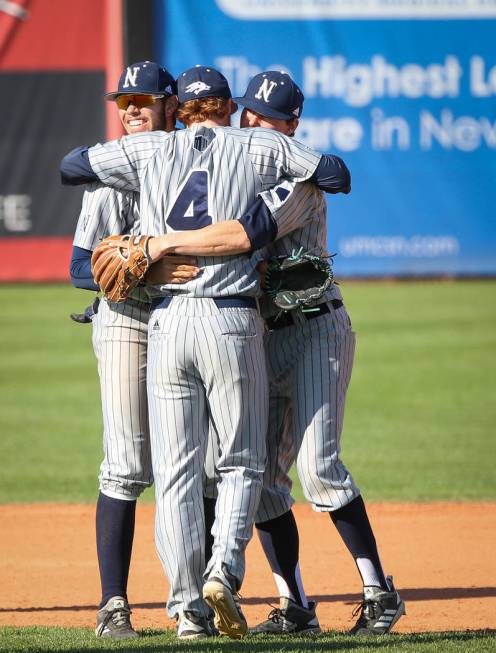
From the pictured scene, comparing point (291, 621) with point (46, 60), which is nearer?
point (291, 621)

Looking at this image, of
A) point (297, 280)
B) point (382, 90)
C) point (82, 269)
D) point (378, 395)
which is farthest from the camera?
point (382, 90)

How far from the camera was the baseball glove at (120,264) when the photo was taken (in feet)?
10.3

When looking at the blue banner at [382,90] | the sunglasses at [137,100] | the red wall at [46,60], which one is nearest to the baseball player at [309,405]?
the sunglasses at [137,100]

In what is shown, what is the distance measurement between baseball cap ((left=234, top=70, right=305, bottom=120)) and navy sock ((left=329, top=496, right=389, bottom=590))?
47.2 inches

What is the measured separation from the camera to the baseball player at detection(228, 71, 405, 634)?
335 cm

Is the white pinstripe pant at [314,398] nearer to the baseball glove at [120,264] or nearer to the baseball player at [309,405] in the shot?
the baseball player at [309,405]

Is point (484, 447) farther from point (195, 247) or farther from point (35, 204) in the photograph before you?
point (35, 204)

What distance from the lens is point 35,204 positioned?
51.5 feet

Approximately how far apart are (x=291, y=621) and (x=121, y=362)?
3.21 feet

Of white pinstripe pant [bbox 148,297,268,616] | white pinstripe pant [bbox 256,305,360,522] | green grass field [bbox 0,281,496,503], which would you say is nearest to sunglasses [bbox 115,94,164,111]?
white pinstripe pant [bbox 148,297,268,616]

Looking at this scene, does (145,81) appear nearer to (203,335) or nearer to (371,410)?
(203,335)

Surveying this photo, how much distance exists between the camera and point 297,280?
332 centimetres

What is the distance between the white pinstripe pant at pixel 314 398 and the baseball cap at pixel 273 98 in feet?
2.02

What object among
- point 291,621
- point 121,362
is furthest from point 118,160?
point 291,621
